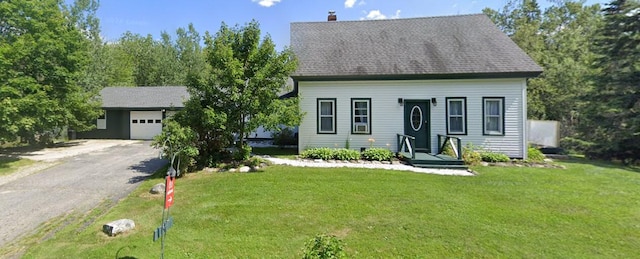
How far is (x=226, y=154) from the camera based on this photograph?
30.7 feet

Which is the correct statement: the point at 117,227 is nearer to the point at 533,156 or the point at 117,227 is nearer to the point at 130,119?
the point at 533,156

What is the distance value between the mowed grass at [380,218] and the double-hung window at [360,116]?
3.61 metres

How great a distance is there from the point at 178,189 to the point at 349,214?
416 cm

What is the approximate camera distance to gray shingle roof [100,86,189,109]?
1939 centimetres

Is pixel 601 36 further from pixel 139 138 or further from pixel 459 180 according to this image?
pixel 139 138

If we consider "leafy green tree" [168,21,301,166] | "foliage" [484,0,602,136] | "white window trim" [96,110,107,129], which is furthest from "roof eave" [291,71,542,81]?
"white window trim" [96,110,107,129]

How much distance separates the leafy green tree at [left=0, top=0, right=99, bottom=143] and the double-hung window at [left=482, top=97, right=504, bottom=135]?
17170 millimetres

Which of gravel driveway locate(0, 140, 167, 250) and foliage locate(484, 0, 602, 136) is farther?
foliage locate(484, 0, 602, 136)

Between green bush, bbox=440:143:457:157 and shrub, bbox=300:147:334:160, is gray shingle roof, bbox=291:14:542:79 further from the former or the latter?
shrub, bbox=300:147:334:160

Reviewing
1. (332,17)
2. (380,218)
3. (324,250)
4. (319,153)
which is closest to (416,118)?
(319,153)

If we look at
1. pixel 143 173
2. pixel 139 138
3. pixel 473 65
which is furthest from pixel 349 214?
pixel 139 138

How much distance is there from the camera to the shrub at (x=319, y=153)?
397 inches

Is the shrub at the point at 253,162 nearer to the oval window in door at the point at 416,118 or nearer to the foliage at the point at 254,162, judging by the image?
the foliage at the point at 254,162

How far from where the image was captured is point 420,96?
1091cm
